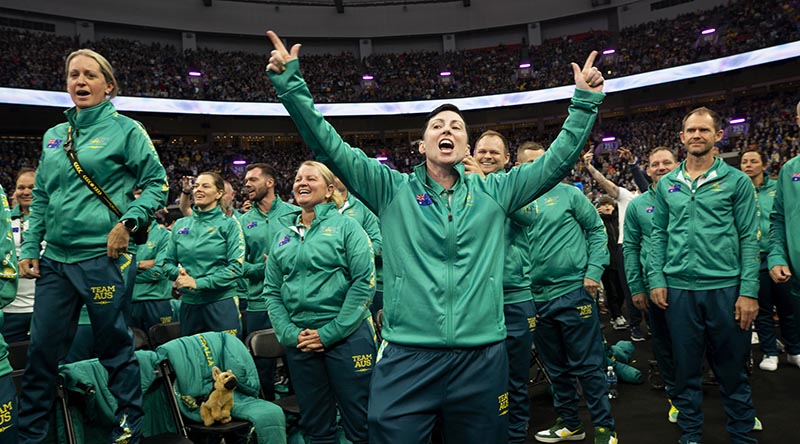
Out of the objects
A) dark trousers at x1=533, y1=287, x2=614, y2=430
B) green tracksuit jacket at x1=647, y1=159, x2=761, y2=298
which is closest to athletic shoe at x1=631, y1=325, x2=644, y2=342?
dark trousers at x1=533, y1=287, x2=614, y2=430

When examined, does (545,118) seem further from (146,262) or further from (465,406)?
(465,406)

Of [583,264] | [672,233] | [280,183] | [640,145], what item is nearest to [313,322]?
[583,264]

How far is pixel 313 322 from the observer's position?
3053 mm

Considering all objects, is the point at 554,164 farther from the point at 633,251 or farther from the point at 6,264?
the point at 633,251

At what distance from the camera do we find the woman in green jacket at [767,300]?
540cm

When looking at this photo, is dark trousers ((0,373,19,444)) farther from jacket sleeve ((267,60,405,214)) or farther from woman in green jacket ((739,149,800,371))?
woman in green jacket ((739,149,800,371))

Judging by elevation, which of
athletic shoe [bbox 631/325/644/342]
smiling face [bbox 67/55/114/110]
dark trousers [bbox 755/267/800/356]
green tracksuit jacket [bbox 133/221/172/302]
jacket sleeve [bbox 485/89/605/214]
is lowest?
athletic shoe [bbox 631/325/644/342]

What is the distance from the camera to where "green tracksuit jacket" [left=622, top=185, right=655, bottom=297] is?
4105mm

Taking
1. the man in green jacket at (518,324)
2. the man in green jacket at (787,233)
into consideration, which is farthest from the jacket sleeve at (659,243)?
the man in green jacket at (518,324)

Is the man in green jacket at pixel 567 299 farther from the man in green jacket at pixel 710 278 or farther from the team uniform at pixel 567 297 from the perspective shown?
the man in green jacket at pixel 710 278

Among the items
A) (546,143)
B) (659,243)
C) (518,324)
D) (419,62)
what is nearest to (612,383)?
(659,243)

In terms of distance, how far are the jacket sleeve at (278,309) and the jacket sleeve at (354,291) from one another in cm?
18

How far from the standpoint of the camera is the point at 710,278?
10.7ft

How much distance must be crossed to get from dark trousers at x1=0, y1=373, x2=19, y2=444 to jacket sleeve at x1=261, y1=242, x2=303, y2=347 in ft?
4.27
